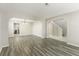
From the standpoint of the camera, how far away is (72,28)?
5.09 m

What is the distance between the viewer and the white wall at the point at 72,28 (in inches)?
186

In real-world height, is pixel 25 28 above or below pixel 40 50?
above

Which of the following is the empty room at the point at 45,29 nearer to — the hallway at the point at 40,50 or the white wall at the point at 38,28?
the hallway at the point at 40,50

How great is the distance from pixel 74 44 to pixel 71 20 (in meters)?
1.66

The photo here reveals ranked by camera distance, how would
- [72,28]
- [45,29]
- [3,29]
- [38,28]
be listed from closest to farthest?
[3,29], [72,28], [45,29], [38,28]

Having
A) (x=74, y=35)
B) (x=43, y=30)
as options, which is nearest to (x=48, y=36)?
(x=43, y=30)

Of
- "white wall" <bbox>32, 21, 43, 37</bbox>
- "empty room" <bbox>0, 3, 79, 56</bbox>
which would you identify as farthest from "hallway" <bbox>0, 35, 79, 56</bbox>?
"white wall" <bbox>32, 21, 43, 37</bbox>

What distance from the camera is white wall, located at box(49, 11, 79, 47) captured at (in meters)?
4.72

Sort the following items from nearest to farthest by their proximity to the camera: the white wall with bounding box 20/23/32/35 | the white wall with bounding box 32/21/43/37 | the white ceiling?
the white ceiling → the white wall with bounding box 32/21/43/37 → the white wall with bounding box 20/23/32/35

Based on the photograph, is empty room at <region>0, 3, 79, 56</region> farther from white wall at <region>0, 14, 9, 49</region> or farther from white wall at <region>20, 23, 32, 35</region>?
white wall at <region>20, 23, 32, 35</region>

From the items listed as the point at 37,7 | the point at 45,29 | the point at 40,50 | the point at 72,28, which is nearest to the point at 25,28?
the point at 45,29

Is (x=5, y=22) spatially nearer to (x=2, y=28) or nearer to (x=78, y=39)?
(x=2, y=28)

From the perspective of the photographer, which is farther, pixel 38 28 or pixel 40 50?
pixel 38 28

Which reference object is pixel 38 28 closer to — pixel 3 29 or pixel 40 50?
pixel 3 29
